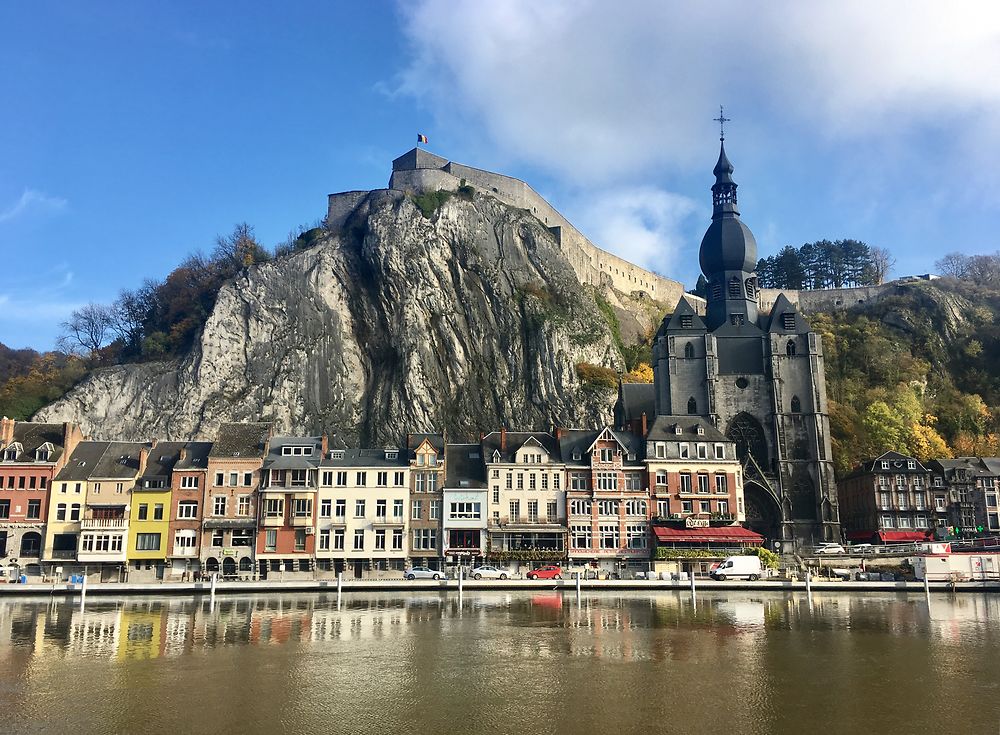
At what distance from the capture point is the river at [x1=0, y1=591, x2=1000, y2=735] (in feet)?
64.1

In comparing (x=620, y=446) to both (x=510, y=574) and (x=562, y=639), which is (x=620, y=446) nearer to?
(x=510, y=574)

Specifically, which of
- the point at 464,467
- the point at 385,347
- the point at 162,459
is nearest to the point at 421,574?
the point at 464,467

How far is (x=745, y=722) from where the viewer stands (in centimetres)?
1928

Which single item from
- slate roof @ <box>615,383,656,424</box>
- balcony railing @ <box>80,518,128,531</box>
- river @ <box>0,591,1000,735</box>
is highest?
slate roof @ <box>615,383,656,424</box>

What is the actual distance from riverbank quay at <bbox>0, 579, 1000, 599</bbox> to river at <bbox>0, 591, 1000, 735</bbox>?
7470 millimetres

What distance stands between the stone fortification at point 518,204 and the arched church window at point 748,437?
3453 centimetres

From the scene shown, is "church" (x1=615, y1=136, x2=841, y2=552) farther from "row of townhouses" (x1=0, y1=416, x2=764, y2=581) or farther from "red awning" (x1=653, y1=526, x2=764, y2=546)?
"red awning" (x1=653, y1=526, x2=764, y2=546)

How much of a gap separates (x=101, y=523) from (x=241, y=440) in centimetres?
1016

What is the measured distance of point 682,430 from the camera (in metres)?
64.0

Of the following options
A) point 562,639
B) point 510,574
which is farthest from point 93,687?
point 510,574

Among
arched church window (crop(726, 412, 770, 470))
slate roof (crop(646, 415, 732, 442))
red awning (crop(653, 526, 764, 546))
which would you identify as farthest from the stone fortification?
red awning (crop(653, 526, 764, 546))

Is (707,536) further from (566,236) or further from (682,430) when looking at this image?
(566,236)

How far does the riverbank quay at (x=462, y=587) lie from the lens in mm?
48406

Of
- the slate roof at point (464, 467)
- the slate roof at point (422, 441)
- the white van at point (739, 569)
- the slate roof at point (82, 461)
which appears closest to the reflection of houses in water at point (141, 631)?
the slate roof at point (82, 461)
